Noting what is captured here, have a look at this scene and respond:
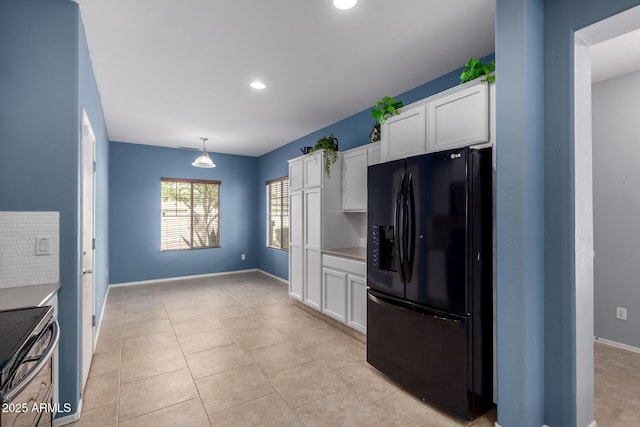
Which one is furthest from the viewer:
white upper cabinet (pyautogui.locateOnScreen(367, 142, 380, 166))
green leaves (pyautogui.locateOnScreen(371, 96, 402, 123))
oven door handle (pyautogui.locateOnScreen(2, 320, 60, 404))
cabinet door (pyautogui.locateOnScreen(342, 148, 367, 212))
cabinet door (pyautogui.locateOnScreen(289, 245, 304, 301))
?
cabinet door (pyautogui.locateOnScreen(289, 245, 304, 301))

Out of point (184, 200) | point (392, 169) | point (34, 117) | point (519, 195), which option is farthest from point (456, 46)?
point (184, 200)

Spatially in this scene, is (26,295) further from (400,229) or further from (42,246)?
(400,229)

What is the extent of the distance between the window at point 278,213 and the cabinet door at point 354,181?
238 centimetres

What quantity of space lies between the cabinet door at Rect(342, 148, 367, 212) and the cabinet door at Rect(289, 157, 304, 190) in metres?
0.70

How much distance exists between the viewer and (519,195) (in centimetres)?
178

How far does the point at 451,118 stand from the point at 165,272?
5.90 metres

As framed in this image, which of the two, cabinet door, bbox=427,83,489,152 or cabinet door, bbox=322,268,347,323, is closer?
cabinet door, bbox=427,83,489,152

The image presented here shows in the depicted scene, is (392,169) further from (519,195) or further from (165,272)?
(165,272)

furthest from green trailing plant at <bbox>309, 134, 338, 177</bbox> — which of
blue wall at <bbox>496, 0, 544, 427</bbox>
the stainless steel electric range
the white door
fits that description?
the stainless steel electric range

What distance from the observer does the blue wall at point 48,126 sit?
72.9 inches

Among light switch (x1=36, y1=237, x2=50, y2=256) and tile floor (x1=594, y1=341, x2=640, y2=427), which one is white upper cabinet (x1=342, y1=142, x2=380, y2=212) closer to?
tile floor (x1=594, y1=341, x2=640, y2=427)

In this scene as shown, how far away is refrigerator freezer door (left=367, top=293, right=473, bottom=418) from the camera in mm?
1950

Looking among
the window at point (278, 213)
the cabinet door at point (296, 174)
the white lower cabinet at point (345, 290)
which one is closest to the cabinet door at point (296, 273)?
the white lower cabinet at point (345, 290)

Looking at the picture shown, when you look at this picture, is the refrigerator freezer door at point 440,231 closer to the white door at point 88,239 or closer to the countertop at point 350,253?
the countertop at point 350,253
